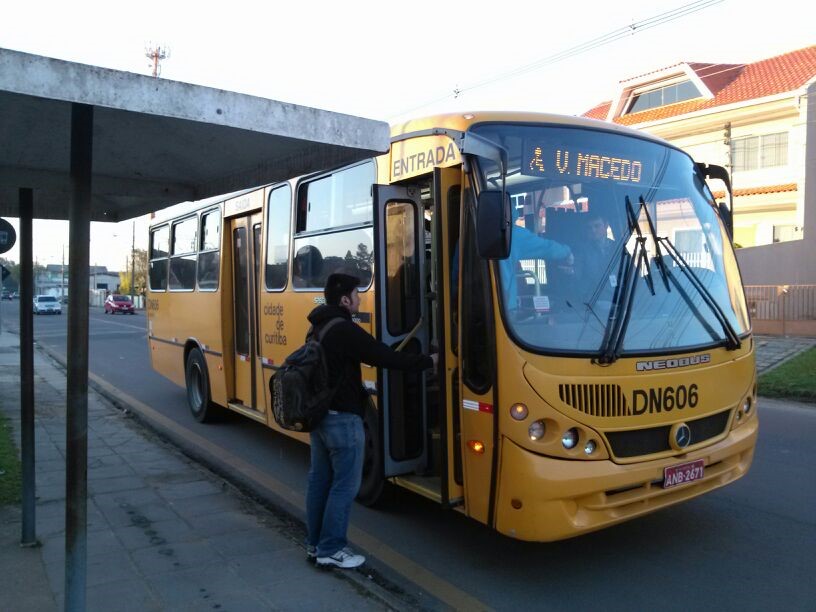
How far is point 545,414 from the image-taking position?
4.09m

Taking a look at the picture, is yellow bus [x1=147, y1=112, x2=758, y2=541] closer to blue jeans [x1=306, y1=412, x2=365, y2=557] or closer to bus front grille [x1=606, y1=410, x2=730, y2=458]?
bus front grille [x1=606, y1=410, x2=730, y2=458]

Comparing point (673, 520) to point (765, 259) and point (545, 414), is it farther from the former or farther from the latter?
point (765, 259)

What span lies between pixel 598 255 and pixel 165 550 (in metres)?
3.46

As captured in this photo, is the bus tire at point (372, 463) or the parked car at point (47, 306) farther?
the parked car at point (47, 306)

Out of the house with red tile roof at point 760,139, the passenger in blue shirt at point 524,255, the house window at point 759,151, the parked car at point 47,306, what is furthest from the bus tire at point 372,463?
the parked car at point 47,306

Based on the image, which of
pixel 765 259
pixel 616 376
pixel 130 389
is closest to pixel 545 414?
pixel 616 376

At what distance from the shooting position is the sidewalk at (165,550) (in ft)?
13.4

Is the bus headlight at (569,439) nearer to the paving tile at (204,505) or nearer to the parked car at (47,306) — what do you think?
the paving tile at (204,505)

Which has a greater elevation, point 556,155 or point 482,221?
point 556,155

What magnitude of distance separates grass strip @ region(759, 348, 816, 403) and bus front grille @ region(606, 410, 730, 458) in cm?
729

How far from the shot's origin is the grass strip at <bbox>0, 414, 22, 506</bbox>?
5.83 meters

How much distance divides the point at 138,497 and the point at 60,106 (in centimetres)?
395

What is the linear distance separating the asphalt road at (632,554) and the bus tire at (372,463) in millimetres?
164

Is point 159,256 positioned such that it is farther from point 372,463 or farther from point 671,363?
point 671,363
